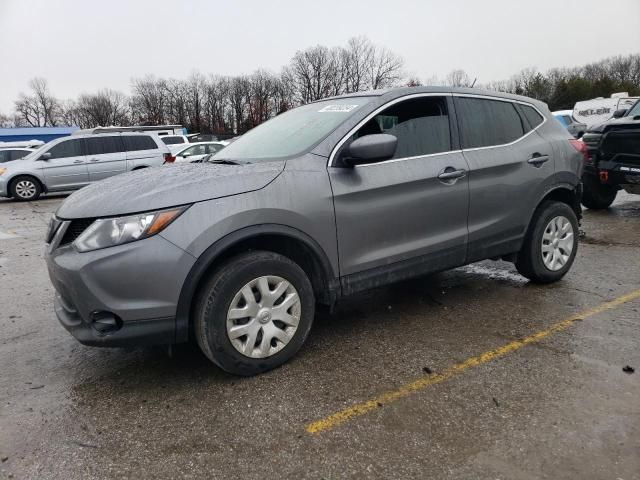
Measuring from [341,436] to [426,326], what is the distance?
150 centimetres

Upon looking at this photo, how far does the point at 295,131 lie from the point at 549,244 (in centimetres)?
248

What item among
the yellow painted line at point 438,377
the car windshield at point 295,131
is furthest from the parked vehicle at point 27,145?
the yellow painted line at point 438,377

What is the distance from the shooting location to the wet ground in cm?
218

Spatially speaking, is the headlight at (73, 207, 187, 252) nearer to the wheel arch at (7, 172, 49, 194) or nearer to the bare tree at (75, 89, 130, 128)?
the wheel arch at (7, 172, 49, 194)

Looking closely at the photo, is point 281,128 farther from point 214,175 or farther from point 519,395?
point 519,395

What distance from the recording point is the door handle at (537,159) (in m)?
4.09

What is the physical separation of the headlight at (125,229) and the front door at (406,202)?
106 centimetres

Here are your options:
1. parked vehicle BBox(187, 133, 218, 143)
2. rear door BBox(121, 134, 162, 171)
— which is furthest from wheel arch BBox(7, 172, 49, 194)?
parked vehicle BBox(187, 133, 218, 143)

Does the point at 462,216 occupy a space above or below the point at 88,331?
above

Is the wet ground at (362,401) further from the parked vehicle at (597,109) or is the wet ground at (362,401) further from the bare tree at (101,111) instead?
the bare tree at (101,111)

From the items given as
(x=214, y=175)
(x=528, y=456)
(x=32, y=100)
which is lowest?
(x=528, y=456)

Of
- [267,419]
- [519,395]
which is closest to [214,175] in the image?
[267,419]

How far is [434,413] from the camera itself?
2514 mm

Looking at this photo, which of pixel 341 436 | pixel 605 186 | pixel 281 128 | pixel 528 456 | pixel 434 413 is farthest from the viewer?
pixel 605 186
